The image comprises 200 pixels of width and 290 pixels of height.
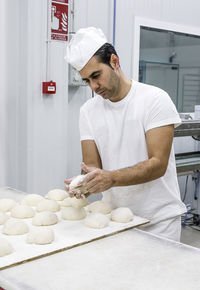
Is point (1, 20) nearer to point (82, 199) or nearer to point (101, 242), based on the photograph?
point (82, 199)

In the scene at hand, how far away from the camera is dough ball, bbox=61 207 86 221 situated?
5.36 feet

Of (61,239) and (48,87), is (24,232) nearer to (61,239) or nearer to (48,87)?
(61,239)

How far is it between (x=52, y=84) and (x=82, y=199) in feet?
4.22

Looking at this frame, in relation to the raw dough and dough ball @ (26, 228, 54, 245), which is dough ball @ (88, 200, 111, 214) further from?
dough ball @ (26, 228, 54, 245)

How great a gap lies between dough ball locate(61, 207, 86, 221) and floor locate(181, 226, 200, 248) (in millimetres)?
2246

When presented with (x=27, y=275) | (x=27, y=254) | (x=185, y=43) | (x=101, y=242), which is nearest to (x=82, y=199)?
(x=101, y=242)

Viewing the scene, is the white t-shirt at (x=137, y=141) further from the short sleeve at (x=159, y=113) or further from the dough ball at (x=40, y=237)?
the dough ball at (x=40, y=237)

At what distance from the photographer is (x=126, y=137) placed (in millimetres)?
1772

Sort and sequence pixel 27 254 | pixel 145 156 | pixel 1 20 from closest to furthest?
pixel 27 254 → pixel 145 156 → pixel 1 20

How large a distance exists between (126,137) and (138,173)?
226 mm

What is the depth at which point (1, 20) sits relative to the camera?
2814mm

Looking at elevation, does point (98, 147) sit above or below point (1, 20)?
below

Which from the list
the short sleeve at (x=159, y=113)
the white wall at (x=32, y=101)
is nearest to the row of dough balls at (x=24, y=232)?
the short sleeve at (x=159, y=113)

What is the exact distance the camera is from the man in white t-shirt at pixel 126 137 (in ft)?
5.44
